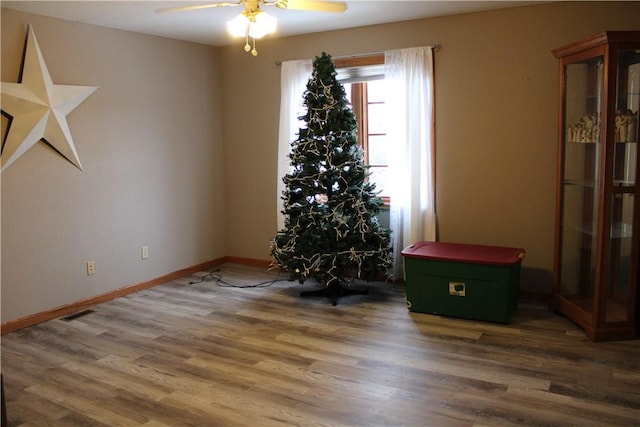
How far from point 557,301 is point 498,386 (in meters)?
1.39

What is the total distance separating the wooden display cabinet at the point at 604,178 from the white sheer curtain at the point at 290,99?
230 cm

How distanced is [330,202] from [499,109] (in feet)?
5.27

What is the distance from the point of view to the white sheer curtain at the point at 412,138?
4.70 meters

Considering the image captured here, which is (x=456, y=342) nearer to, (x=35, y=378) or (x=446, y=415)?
(x=446, y=415)

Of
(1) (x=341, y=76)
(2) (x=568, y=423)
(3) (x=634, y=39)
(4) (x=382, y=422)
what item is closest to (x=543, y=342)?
(2) (x=568, y=423)

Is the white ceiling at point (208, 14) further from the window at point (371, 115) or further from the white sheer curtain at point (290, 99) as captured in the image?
the window at point (371, 115)

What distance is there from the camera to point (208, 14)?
431 cm

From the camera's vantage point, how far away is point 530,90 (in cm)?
434

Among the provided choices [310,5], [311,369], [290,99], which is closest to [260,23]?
[310,5]

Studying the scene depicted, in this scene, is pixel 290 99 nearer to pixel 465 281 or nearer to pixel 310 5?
pixel 310 5

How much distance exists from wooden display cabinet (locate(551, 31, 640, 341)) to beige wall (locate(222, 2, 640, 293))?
42 cm

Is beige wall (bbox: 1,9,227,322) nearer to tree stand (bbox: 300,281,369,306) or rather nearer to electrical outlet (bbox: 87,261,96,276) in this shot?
electrical outlet (bbox: 87,261,96,276)

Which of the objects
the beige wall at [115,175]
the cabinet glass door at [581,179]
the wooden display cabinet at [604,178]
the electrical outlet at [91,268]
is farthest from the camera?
the electrical outlet at [91,268]

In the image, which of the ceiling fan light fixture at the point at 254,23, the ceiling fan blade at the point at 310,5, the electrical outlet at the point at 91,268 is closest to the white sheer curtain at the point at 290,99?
the electrical outlet at the point at 91,268
